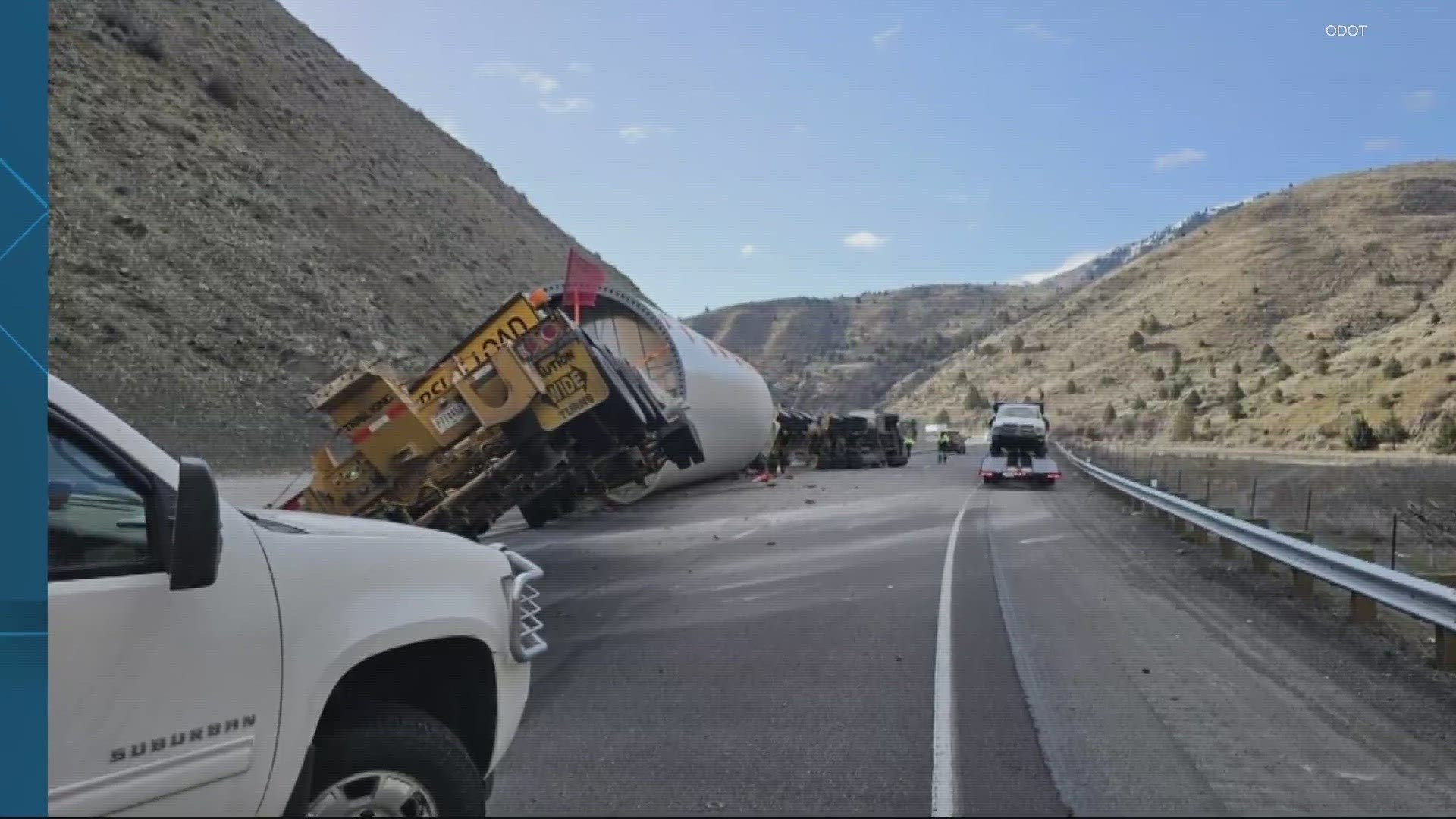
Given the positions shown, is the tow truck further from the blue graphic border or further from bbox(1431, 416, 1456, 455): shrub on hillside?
the blue graphic border

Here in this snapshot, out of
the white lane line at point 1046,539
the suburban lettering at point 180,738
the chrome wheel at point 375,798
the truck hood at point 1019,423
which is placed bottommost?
the white lane line at point 1046,539

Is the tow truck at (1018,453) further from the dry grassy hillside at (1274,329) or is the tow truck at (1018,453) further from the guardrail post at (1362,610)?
the guardrail post at (1362,610)

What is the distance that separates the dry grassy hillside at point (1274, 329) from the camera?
41.4m

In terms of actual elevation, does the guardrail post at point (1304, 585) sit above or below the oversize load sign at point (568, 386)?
below

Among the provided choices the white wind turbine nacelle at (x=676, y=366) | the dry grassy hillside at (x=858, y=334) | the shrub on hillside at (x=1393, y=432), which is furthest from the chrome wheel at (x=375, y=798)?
the dry grassy hillside at (x=858, y=334)

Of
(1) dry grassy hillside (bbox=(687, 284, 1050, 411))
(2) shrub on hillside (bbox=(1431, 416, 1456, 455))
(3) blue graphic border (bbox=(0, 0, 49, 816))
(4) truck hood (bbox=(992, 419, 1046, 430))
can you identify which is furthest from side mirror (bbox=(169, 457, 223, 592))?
(1) dry grassy hillside (bbox=(687, 284, 1050, 411))

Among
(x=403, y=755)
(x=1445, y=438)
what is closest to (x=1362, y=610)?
(x=403, y=755)

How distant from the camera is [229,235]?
26688mm

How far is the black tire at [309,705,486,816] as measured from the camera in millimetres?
3129

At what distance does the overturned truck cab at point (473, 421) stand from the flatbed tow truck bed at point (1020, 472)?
18.6 metres

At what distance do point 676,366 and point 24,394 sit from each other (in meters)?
14.8

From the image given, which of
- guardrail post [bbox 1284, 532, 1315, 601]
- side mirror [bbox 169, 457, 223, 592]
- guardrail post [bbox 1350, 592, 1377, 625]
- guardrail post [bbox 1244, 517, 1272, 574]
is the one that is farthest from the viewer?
guardrail post [bbox 1244, 517, 1272, 574]

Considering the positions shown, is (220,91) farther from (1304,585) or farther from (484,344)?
(1304,585)

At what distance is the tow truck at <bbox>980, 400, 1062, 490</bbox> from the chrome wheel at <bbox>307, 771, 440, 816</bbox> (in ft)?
81.9
